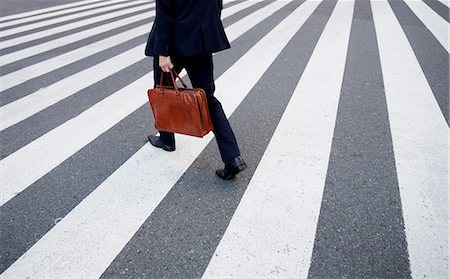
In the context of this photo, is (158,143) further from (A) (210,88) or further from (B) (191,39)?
(B) (191,39)

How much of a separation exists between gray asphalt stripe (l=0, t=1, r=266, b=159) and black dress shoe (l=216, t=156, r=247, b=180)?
1.91 m

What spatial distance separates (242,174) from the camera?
2.74 m

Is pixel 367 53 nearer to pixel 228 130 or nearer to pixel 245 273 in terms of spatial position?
pixel 228 130

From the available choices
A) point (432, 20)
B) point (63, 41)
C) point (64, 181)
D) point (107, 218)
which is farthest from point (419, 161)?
point (432, 20)

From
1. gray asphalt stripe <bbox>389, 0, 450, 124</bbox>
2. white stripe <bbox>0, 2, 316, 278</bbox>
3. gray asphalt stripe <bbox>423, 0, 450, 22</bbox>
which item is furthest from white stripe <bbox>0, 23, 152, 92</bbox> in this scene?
gray asphalt stripe <bbox>423, 0, 450, 22</bbox>

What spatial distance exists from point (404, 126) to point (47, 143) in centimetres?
334

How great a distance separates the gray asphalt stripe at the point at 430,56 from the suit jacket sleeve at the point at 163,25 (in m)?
2.84

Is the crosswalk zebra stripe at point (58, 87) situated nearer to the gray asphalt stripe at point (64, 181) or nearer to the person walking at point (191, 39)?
the gray asphalt stripe at point (64, 181)

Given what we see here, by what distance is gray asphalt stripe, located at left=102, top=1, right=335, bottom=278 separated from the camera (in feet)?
6.39

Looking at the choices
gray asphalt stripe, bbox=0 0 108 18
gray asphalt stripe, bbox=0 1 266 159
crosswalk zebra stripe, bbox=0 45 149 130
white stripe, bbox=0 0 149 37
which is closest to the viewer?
gray asphalt stripe, bbox=0 1 266 159

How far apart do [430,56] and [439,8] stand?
541cm

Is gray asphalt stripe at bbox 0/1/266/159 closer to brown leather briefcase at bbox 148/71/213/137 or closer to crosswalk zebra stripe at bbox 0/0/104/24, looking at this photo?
brown leather briefcase at bbox 148/71/213/137

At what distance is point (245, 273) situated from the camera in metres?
1.88

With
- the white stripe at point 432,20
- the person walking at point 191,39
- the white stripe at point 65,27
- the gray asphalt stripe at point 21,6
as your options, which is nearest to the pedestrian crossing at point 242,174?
the person walking at point 191,39
